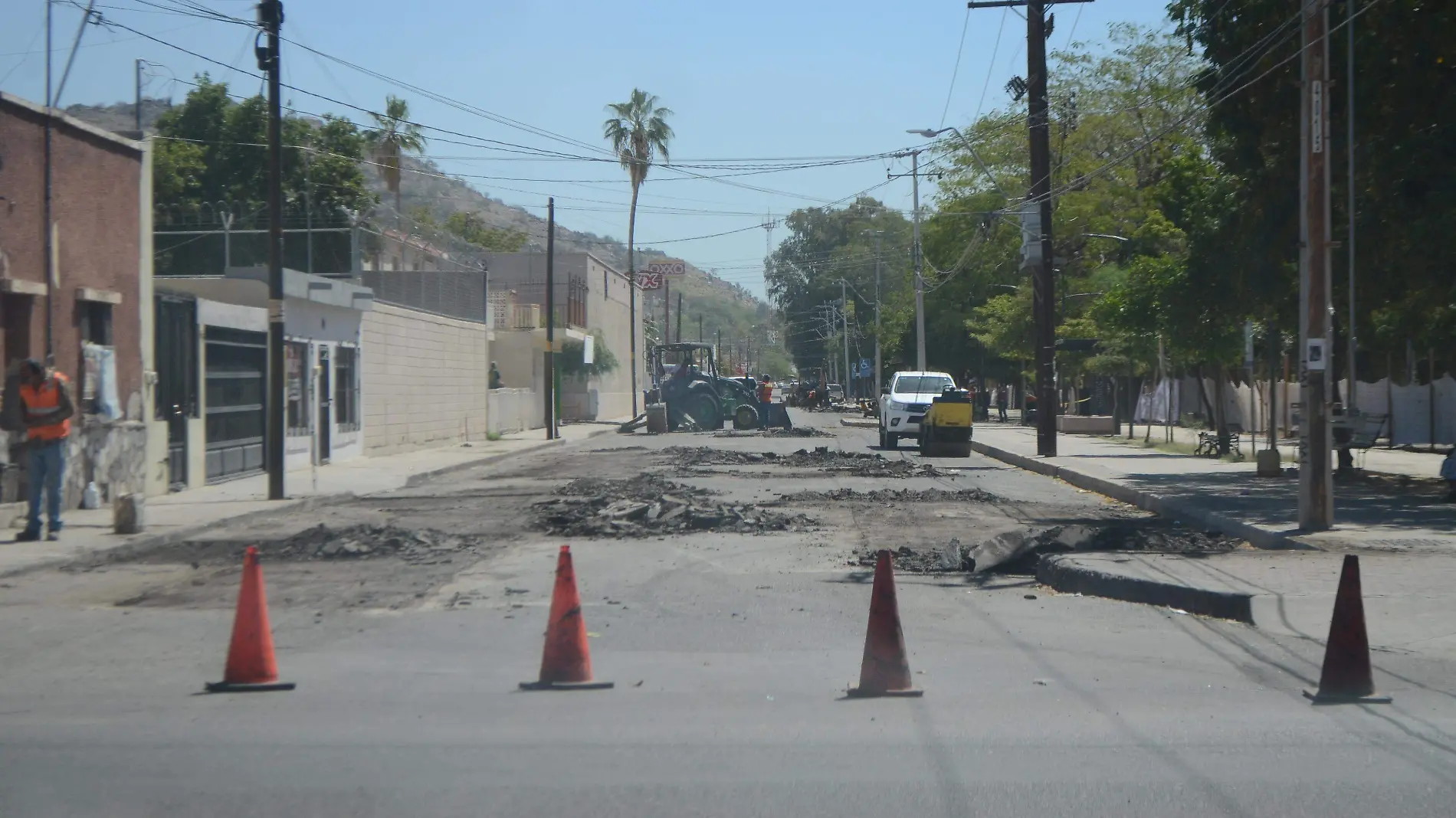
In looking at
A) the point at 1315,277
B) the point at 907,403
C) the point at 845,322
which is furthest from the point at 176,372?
the point at 845,322

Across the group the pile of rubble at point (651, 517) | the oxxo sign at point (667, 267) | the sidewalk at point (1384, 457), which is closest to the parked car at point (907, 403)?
the sidewalk at point (1384, 457)

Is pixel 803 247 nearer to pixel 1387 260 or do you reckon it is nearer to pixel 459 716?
pixel 1387 260

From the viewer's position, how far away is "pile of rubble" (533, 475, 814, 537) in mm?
15211

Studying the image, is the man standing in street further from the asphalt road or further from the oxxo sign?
the oxxo sign

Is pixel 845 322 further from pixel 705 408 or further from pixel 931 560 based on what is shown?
pixel 931 560

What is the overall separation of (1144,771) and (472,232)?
90179 millimetres

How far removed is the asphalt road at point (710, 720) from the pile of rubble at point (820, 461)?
14327 millimetres

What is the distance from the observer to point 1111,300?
29094 millimetres

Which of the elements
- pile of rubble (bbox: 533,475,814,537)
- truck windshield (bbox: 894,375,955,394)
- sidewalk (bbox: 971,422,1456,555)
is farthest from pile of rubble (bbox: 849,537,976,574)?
truck windshield (bbox: 894,375,955,394)

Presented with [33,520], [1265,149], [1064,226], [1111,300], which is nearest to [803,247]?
[1064,226]

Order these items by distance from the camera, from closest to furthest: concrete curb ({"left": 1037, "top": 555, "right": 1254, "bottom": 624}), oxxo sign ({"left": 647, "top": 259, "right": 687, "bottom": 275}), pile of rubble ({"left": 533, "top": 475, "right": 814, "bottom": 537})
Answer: concrete curb ({"left": 1037, "top": 555, "right": 1254, "bottom": 624}) → pile of rubble ({"left": 533, "top": 475, "right": 814, "bottom": 537}) → oxxo sign ({"left": 647, "top": 259, "right": 687, "bottom": 275})

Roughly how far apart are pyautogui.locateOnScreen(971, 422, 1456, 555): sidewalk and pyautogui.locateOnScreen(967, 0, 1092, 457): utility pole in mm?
993

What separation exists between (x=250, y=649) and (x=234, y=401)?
1656 centimetres

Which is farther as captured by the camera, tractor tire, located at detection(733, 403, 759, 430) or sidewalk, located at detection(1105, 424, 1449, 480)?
tractor tire, located at detection(733, 403, 759, 430)
